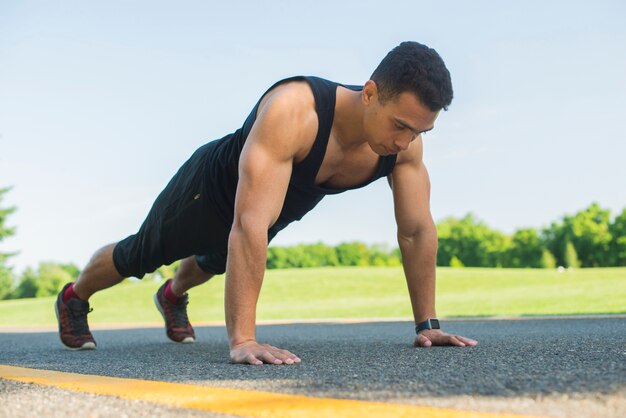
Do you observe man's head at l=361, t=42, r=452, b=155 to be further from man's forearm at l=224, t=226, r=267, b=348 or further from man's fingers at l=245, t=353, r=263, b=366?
man's fingers at l=245, t=353, r=263, b=366

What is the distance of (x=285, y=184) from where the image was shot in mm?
2701

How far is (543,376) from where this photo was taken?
172cm

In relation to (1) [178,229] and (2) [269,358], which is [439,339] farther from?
(1) [178,229]

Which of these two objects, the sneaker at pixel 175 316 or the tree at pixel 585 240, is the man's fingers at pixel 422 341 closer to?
the sneaker at pixel 175 316

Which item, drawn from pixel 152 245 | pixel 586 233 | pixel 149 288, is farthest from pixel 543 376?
pixel 586 233

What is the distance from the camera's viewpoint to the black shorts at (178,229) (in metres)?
3.27

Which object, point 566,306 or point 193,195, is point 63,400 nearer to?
point 193,195

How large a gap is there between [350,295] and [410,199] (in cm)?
1839

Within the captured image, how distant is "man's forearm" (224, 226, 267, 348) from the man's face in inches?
23.6

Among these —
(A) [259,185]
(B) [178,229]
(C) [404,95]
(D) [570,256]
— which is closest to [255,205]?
(A) [259,185]

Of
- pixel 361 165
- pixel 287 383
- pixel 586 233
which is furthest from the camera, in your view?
pixel 586 233

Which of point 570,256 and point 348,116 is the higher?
point 570,256

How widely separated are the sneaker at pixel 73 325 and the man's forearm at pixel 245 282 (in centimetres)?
171

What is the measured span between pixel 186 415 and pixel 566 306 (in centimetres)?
1133
